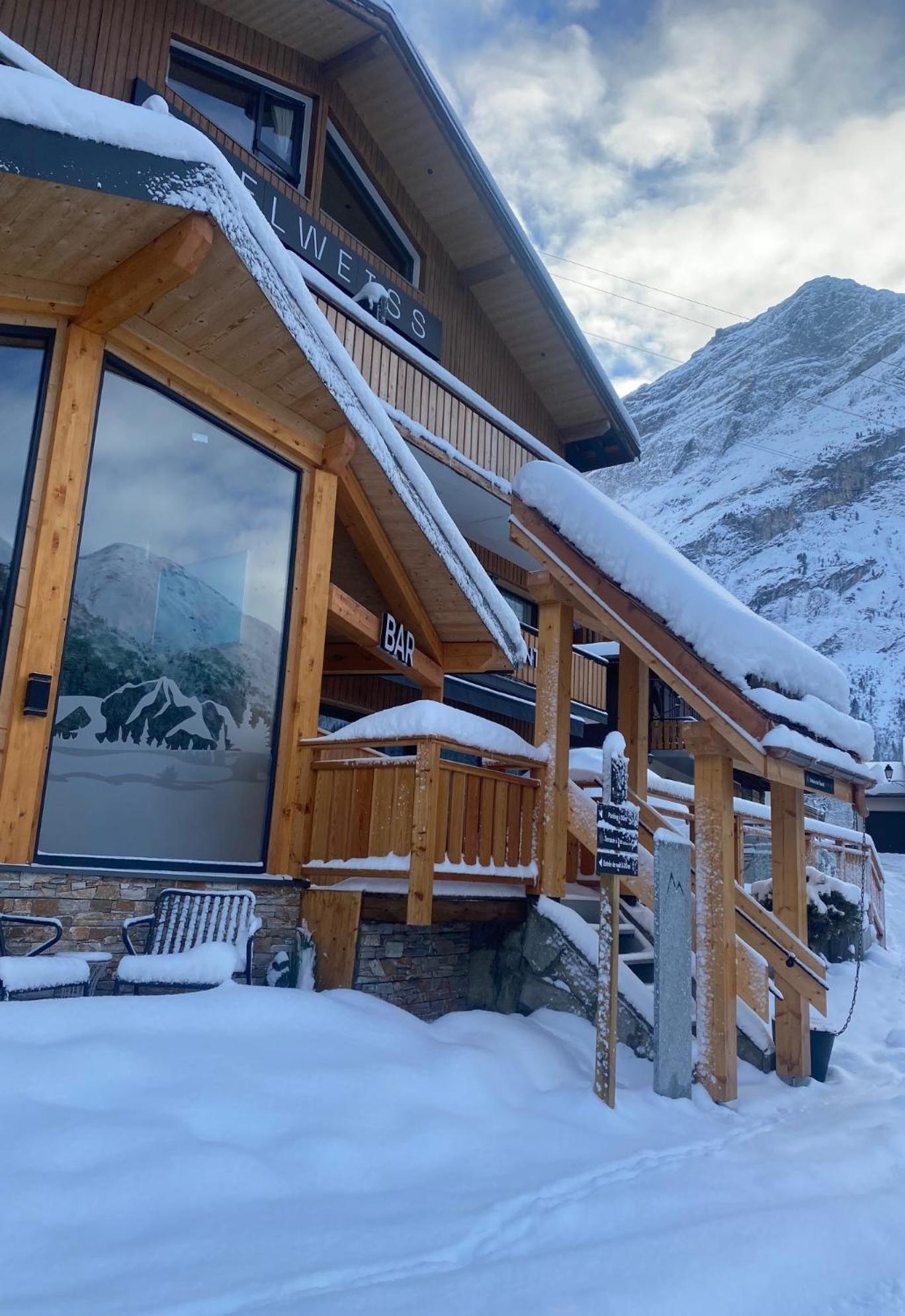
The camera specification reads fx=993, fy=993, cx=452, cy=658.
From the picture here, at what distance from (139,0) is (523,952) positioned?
37.2 feet

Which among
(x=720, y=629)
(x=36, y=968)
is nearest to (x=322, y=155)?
(x=720, y=629)

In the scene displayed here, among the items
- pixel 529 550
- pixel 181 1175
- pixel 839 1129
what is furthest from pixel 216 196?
pixel 839 1129

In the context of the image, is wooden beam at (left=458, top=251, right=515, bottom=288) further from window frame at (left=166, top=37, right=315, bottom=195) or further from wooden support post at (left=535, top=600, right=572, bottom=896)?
wooden support post at (left=535, top=600, right=572, bottom=896)

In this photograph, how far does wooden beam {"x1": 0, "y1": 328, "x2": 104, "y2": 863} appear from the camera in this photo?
215 inches

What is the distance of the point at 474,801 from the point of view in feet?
22.3

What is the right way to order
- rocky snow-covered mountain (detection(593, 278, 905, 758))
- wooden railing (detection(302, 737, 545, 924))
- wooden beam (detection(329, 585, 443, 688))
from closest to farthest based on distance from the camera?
wooden railing (detection(302, 737, 545, 924))
wooden beam (detection(329, 585, 443, 688))
rocky snow-covered mountain (detection(593, 278, 905, 758))

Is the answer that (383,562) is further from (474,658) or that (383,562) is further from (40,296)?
(40,296)

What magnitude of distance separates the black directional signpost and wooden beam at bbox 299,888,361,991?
1836 millimetres

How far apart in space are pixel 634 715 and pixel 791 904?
1.94 metres

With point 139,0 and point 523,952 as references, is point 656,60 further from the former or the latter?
point 523,952

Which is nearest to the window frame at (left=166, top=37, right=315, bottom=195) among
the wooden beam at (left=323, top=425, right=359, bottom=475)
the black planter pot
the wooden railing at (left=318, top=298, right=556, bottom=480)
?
the wooden railing at (left=318, top=298, right=556, bottom=480)

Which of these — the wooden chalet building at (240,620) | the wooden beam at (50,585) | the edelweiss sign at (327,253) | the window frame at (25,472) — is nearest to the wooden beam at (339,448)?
the wooden chalet building at (240,620)

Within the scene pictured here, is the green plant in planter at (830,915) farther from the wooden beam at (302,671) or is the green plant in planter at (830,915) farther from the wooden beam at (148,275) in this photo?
the wooden beam at (148,275)

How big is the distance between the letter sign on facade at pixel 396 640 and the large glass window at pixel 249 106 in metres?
7.24
